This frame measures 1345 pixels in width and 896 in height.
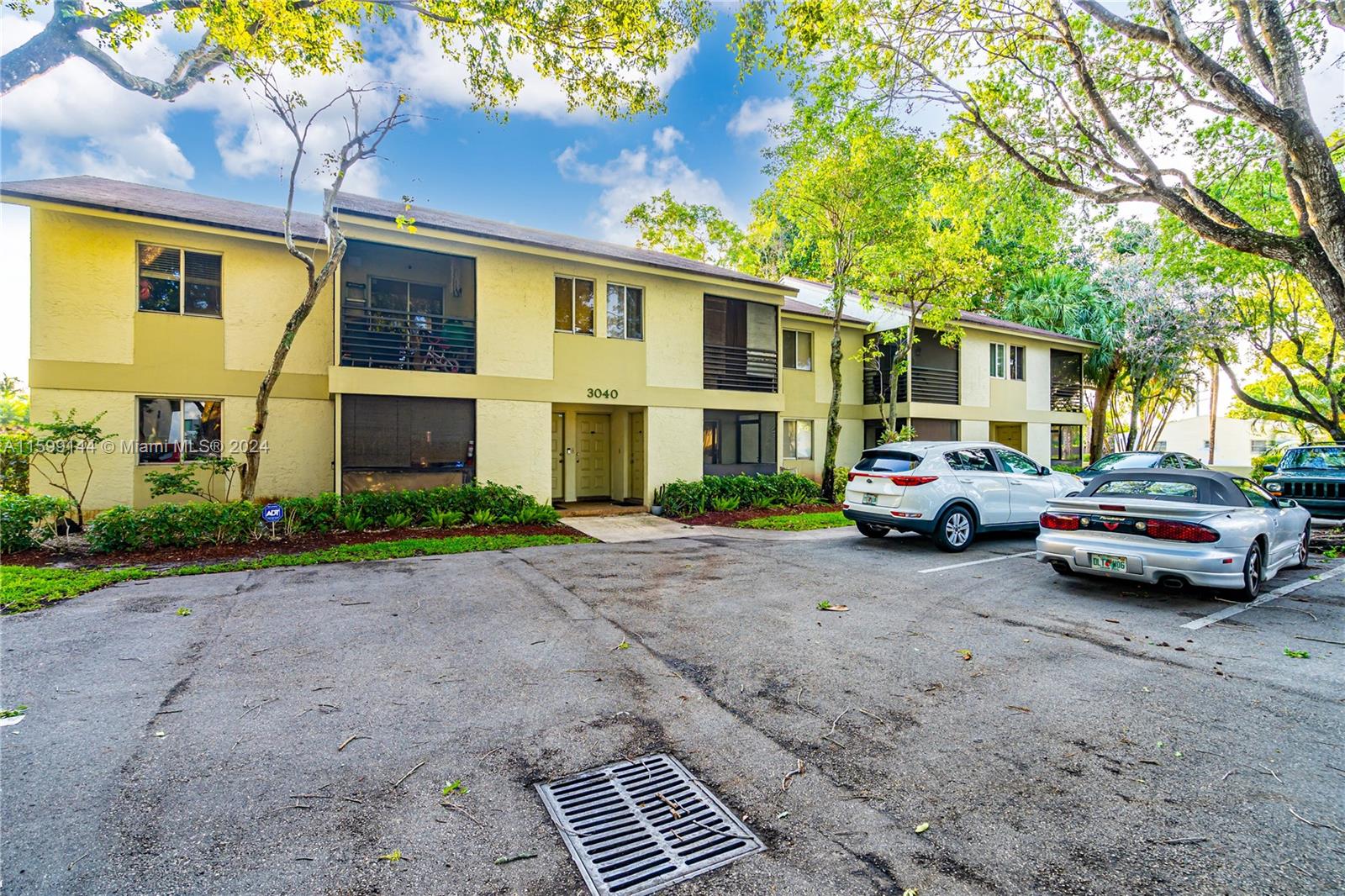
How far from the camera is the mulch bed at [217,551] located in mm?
8359

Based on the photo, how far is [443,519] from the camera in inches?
449

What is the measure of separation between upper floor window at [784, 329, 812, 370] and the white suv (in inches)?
389

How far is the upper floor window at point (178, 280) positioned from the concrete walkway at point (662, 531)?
27.6 feet

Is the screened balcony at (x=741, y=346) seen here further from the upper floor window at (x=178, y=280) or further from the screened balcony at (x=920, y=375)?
the upper floor window at (x=178, y=280)

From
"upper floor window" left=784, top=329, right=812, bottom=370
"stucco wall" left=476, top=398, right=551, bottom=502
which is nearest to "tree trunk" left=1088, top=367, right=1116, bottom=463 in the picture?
"upper floor window" left=784, top=329, right=812, bottom=370

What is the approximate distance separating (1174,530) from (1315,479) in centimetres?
918

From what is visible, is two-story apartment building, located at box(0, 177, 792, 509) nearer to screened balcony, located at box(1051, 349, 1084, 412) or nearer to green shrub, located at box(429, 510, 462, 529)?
green shrub, located at box(429, 510, 462, 529)

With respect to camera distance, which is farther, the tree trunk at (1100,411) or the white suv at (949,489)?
the tree trunk at (1100,411)

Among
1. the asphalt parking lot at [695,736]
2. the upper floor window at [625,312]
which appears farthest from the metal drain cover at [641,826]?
the upper floor window at [625,312]

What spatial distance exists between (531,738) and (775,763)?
1.40 m

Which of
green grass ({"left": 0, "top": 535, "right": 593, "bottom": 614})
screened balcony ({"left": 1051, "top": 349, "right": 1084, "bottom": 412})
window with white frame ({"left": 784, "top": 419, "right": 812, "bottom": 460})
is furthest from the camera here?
screened balcony ({"left": 1051, "top": 349, "right": 1084, "bottom": 412})

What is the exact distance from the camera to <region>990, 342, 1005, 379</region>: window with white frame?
75.6 feet

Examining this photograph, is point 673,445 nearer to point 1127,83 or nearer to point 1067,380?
point 1127,83

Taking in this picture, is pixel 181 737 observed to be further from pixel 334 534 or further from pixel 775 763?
pixel 334 534
